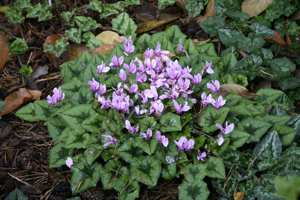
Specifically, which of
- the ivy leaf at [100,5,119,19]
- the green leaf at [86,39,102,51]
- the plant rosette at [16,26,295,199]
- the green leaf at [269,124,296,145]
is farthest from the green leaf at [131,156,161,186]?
the ivy leaf at [100,5,119,19]

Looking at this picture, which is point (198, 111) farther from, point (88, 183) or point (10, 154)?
point (10, 154)

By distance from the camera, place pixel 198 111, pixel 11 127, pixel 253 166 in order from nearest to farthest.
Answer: pixel 253 166, pixel 198 111, pixel 11 127

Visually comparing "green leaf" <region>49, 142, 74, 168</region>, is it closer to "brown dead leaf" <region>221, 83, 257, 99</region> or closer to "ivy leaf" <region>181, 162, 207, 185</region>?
"ivy leaf" <region>181, 162, 207, 185</region>

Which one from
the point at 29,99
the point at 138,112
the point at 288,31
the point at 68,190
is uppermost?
the point at 288,31

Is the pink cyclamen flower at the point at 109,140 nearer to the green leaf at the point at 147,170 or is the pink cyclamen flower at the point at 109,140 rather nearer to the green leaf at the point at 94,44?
the green leaf at the point at 147,170

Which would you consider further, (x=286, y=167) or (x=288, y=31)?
(x=288, y=31)

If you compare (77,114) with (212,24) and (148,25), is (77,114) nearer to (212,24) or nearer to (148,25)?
(148,25)

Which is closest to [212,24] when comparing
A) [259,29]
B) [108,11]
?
[259,29]

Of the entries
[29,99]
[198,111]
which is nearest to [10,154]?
[29,99]
